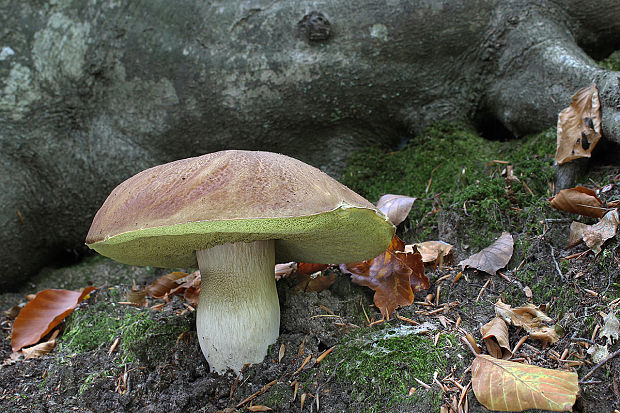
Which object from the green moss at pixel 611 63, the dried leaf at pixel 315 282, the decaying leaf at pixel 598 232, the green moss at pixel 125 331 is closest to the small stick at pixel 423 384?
the dried leaf at pixel 315 282

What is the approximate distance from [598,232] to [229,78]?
211 centimetres

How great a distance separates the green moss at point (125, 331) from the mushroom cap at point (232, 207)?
0.43 metres

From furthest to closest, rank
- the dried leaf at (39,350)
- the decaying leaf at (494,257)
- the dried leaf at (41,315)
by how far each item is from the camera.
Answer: the dried leaf at (41,315), the dried leaf at (39,350), the decaying leaf at (494,257)

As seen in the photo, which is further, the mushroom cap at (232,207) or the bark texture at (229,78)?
the bark texture at (229,78)

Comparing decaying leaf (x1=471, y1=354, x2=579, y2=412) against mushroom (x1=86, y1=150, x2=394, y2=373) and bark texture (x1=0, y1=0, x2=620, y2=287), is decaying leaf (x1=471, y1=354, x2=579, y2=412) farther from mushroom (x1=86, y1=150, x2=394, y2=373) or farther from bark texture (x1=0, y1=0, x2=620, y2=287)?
bark texture (x1=0, y1=0, x2=620, y2=287)

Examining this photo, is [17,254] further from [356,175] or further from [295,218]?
[295,218]

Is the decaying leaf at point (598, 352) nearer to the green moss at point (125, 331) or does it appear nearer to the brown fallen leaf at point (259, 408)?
the brown fallen leaf at point (259, 408)

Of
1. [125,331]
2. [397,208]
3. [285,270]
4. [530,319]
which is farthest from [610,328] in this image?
[125,331]

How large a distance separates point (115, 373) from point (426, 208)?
64.2 inches

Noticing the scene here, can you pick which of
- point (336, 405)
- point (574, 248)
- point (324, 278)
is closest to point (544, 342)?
point (574, 248)

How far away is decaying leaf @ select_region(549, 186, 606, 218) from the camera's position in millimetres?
1771

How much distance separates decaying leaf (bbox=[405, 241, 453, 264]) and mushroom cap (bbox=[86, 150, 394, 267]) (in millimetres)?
474

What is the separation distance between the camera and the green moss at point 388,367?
52.5 inches

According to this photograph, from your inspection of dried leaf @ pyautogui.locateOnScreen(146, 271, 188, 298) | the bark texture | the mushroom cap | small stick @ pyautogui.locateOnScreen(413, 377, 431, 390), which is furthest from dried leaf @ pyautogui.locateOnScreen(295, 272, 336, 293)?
the bark texture
